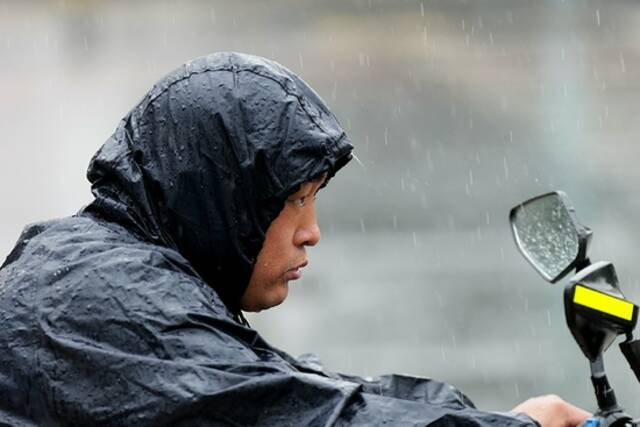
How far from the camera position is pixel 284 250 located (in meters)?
2.93

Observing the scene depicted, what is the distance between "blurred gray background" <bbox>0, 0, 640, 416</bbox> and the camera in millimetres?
8602

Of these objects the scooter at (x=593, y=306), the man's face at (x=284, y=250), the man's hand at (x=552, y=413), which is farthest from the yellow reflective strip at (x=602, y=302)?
the man's face at (x=284, y=250)

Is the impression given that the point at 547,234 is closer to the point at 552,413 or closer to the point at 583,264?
the point at 583,264

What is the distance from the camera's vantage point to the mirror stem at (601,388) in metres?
2.99

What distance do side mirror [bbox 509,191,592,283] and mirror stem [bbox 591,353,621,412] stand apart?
221 mm

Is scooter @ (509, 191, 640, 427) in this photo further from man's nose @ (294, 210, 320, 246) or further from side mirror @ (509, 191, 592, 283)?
man's nose @ (294, 210, 320, 246)

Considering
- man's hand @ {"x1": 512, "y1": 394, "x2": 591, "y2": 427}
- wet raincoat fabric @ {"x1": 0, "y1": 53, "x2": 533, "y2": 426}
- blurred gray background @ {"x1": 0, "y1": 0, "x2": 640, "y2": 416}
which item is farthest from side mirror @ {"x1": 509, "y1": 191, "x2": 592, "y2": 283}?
blurred gray background @ {"x1": 0, "y1": 0, "x2": 640, "y2": 416}

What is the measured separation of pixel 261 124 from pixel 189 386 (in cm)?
54

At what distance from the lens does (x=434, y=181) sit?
981cm

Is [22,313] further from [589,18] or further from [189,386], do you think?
[589,18]

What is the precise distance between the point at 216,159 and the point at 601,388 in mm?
902

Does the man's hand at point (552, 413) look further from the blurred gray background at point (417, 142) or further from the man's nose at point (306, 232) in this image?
the blurred gray background at point (417, 142)

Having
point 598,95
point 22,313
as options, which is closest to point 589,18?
point 598,95

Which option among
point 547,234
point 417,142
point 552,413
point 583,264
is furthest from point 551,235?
point 417,142
